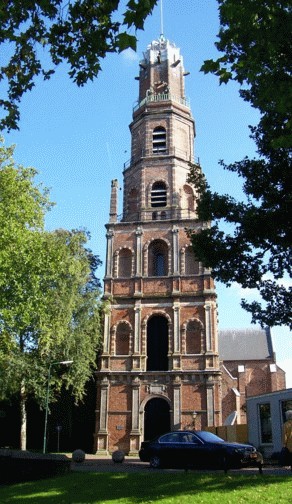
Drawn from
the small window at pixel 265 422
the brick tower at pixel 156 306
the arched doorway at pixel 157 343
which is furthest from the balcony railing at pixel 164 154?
the small window at pixel 265 422

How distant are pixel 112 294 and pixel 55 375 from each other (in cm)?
756

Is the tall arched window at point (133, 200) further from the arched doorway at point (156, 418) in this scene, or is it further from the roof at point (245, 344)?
the roof at point (245, 344)

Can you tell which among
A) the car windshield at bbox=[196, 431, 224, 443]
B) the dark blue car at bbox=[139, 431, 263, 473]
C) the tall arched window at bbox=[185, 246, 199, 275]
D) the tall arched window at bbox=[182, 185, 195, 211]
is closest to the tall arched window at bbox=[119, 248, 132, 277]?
the tall arched window at bbox=[185, 246, 199, 275]

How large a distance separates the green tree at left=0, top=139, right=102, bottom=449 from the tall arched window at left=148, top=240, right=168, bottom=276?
4.65m

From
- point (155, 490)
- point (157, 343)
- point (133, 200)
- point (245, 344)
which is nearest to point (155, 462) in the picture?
point (155, 490)

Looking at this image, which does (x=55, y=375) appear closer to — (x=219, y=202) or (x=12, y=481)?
(x=12, y=481)

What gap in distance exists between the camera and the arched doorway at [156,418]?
109ft

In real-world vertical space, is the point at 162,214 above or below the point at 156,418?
above

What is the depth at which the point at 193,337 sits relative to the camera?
1388 inches

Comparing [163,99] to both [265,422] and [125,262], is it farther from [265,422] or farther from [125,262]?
[265,422]

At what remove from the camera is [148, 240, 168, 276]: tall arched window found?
3797 centimetres

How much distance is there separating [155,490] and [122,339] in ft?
83.8

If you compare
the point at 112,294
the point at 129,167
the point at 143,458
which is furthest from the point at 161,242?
the point at 143,458

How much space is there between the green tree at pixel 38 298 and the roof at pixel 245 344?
1964 cm
